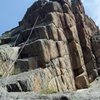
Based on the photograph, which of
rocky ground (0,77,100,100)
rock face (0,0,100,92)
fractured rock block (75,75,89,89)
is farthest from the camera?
fractured rock block (75,75,89,89)

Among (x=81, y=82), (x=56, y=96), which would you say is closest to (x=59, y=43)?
(x=81, y=82)

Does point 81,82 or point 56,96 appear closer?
point 56,96

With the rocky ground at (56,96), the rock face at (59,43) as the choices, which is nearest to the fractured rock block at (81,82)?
the rock face at (59,43)

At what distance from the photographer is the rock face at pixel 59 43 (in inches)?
1197

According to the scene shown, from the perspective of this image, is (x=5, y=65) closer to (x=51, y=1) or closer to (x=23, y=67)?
(x=23, y=67)

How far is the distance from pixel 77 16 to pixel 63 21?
457cm

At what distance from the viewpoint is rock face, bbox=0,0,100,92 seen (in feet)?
99.8

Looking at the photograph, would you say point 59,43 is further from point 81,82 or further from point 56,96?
point 56,96

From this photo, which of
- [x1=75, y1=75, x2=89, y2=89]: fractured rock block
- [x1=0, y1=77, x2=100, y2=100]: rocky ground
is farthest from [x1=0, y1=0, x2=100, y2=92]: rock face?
[x1=0, y1=77, x2=100, y2=100]: rocky ground

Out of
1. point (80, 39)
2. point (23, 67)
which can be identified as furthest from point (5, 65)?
point (80, 39)

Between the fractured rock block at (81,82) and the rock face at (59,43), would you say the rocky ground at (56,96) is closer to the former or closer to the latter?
the rock face at (59,43)

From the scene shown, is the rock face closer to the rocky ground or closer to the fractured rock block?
the fractured rock block

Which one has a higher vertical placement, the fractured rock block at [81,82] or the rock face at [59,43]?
the rock face at [59,43]

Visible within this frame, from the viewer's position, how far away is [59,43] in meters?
36.3
